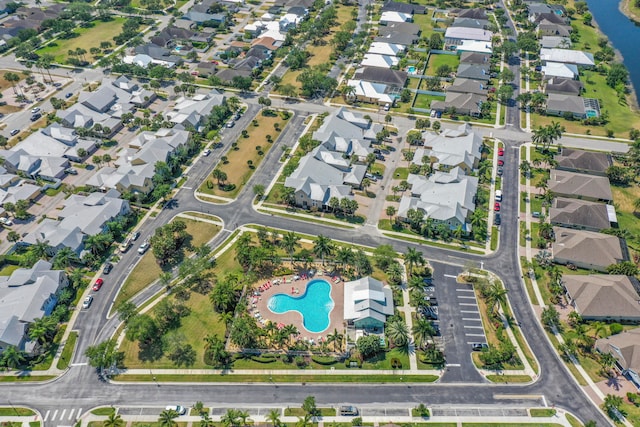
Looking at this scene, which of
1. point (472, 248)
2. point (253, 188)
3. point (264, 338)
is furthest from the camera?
point (253, 188)

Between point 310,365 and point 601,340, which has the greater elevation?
point 601,340

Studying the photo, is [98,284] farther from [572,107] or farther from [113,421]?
[572,107]

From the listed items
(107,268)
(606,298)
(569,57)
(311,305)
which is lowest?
(107,268)

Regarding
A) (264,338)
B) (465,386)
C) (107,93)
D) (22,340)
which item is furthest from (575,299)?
(107,93)

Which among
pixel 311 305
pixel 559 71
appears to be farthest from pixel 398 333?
pixel 559 71

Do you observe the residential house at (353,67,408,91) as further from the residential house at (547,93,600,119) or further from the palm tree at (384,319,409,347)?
the palm tree at (384,319,409,347)

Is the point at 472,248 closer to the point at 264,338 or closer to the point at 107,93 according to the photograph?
the point at 264,338
